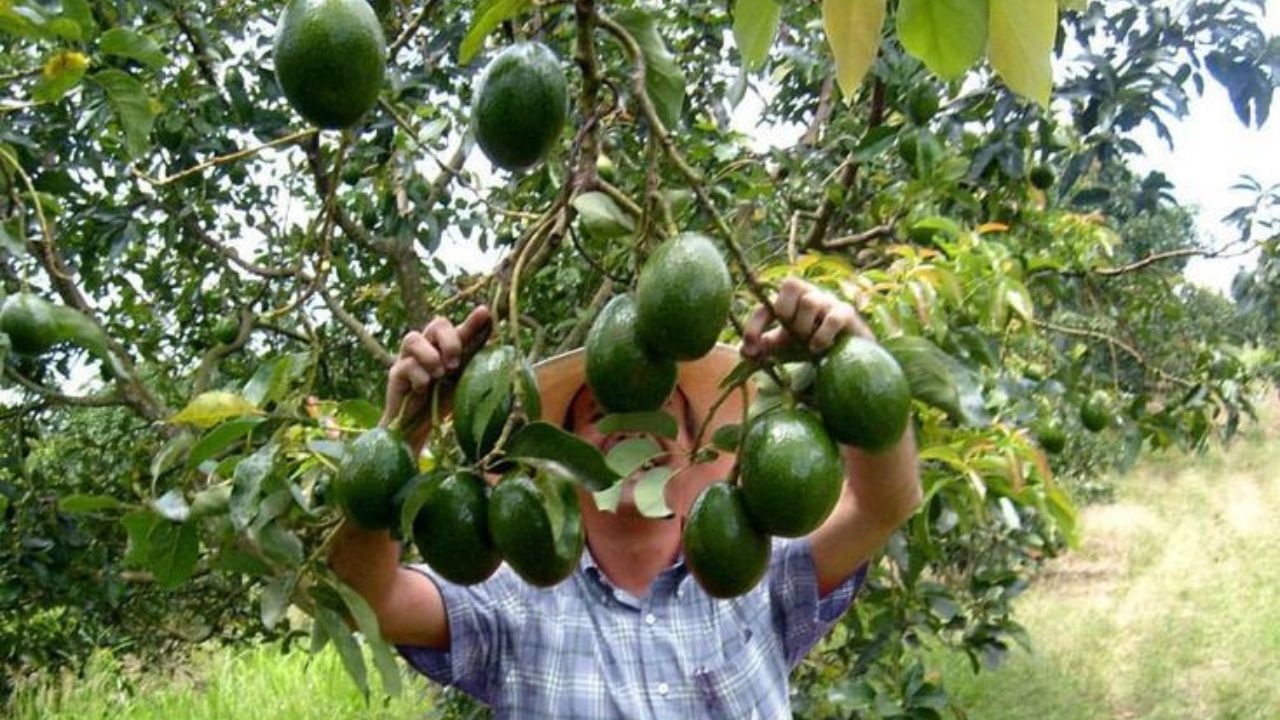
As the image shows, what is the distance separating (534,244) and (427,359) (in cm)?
20

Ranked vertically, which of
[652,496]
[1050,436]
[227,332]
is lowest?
[1050,436]

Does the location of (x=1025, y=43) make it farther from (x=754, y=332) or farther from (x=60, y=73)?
(x=60, y=73)

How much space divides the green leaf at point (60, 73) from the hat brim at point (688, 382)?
2.04 feet

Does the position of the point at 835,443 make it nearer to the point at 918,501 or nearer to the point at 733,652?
the point at 918,501

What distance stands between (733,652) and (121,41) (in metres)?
1.12

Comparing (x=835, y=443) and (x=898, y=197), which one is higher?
(x=898, y=197)

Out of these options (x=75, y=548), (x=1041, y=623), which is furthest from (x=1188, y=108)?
(x=1041, y=623)

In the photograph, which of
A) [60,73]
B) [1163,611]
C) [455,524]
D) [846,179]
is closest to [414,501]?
[455,524]

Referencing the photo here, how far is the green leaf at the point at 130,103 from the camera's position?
62.0 inches

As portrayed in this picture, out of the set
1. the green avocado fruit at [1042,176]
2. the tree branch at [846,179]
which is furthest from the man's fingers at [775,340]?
the green avocado fruit at [1042,176]

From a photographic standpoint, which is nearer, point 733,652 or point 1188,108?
point 733,652

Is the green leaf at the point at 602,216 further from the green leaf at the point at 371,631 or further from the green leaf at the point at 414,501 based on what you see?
the green leaf at the point at 371,631

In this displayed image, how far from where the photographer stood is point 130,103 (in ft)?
5.26

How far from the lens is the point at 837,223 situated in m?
3.06
